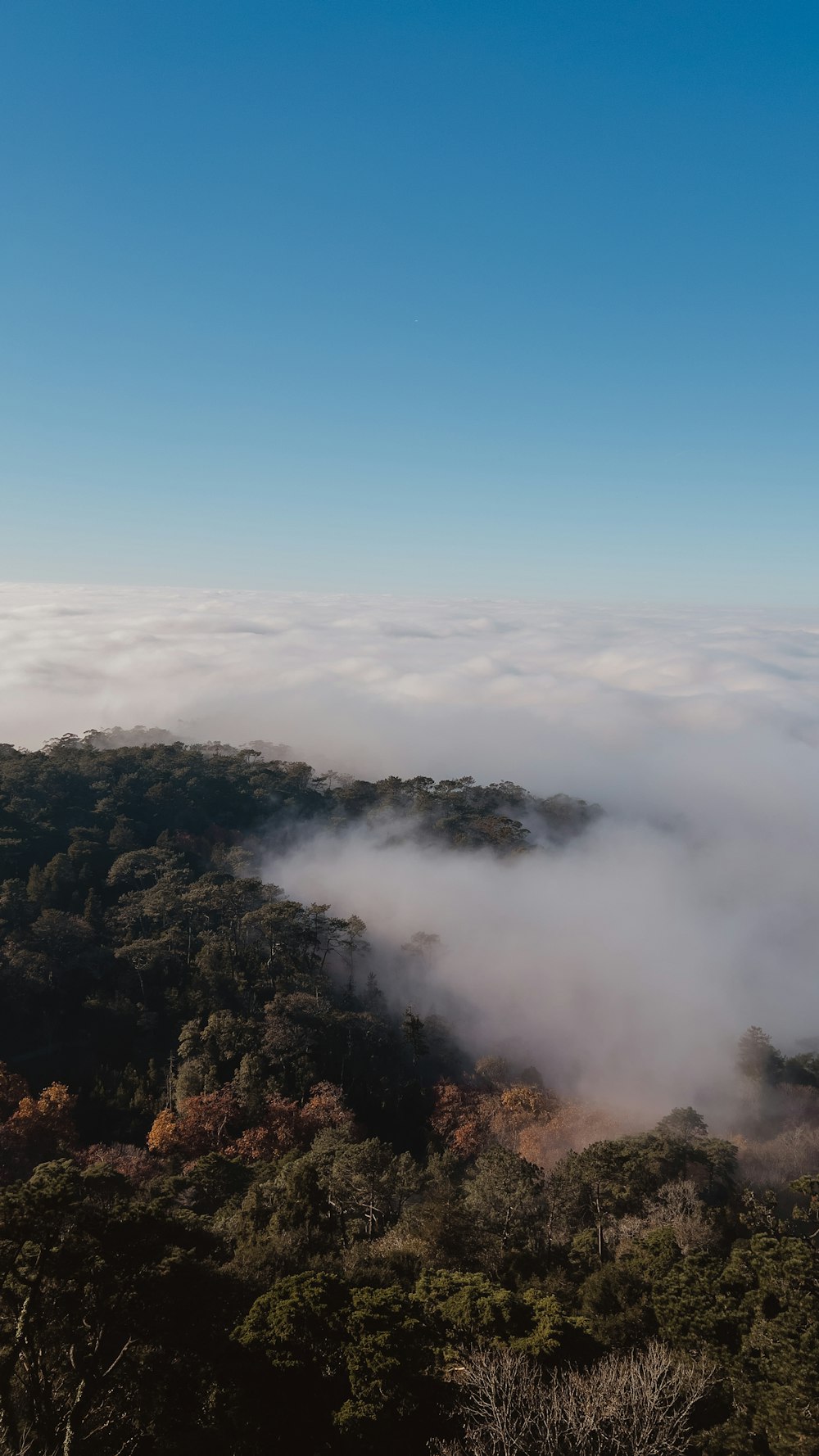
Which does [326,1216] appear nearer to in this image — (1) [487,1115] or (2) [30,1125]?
(2) [30,1125]

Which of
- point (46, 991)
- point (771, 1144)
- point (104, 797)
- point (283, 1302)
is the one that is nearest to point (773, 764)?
point (771, 1144)

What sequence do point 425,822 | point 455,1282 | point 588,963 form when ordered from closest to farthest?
point 455,1282, point 588,963, point 425,822

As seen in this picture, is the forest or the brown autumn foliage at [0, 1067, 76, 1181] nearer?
the forest

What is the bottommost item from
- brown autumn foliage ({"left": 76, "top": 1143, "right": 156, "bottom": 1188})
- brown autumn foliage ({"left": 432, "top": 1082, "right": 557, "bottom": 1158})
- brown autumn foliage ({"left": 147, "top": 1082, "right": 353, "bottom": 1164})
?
brown autumn foliage ({"left": 432, "top": 1082, "right": 557, "bottom": 1158})

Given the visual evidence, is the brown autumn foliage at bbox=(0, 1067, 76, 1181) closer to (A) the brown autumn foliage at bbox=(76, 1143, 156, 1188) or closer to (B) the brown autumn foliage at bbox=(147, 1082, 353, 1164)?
(A) the brown autumn foliage at bbox=(76, 1143, 156, 1188)

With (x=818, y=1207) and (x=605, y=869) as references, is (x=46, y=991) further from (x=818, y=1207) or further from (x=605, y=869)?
(x=605, y=869)

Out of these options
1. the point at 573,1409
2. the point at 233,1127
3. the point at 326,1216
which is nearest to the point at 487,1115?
the point at 233,1127

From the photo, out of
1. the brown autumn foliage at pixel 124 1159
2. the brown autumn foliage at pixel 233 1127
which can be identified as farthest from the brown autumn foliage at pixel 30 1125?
the brown autumn foliage at pixel 233 1127

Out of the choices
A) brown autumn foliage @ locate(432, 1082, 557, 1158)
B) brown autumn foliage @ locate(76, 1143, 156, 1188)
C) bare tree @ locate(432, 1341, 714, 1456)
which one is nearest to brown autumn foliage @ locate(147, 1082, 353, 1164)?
brown autumn foliage @ locate(76, 1143, 156, 1188)
